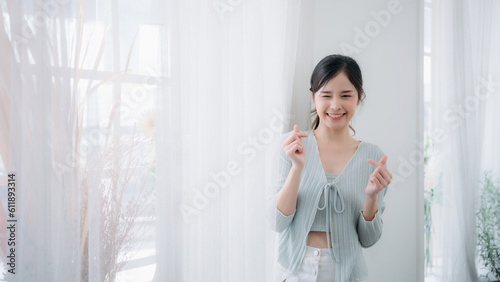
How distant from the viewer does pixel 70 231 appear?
0.81 meters

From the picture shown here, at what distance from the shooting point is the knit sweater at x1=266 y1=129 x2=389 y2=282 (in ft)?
3.27

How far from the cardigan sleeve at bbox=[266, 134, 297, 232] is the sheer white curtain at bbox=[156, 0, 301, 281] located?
0.05 meters

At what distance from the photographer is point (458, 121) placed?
1995 millimetres

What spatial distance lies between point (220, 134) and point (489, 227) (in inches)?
74.3

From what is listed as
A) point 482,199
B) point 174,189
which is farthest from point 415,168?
point 174,189

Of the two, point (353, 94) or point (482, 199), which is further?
point (482, 199)

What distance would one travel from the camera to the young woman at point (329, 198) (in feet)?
3.23

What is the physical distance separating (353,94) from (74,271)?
90 cm

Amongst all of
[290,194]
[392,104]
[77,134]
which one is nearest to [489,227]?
[392,104]

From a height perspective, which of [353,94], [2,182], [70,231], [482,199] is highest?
[353,94]

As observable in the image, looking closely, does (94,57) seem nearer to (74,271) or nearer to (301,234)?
(74,271)

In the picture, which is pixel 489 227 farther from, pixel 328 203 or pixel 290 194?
pixel 290 194

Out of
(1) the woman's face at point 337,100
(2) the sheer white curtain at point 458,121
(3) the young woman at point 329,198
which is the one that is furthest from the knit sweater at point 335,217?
(2) the sheer white curtain at point 458,121

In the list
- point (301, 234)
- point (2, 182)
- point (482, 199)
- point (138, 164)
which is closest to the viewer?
point (2, 182)
